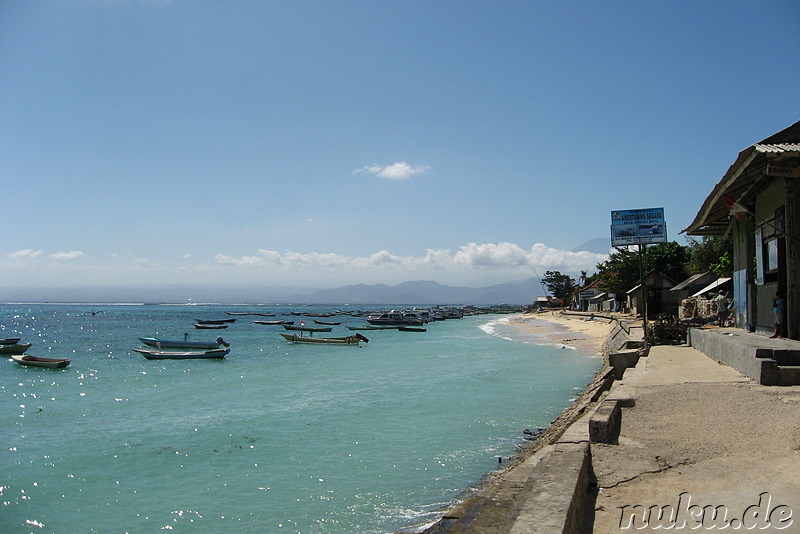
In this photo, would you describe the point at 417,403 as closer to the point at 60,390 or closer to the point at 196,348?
the point at 60,390

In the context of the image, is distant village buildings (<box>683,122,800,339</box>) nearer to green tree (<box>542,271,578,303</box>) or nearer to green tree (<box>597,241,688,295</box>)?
green tree (<box>597,241,688,295</box>)

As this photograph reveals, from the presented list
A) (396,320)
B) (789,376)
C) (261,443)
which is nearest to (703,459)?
(789,376)

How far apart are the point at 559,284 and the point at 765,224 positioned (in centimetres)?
11521

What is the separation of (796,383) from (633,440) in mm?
4227

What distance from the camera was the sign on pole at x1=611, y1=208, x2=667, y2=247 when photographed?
65.9 ft

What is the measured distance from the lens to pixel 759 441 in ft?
20.3

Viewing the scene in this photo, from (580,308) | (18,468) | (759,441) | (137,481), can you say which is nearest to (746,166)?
(759,441)

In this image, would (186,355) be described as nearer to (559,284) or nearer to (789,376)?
(789,376)

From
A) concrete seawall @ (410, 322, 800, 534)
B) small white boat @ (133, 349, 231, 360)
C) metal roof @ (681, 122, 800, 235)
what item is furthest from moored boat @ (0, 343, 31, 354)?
metal roof @ (681, 122, 800, 235)

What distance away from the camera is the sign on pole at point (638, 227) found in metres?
20.1

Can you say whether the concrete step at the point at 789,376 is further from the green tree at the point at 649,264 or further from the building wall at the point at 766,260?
the green tree at the point at 649,264

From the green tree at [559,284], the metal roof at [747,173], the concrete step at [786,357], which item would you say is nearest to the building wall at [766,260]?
the metal roof at [747,173]

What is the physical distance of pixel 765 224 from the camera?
41.0 ft

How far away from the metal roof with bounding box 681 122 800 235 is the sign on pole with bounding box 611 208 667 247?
2.89 m
